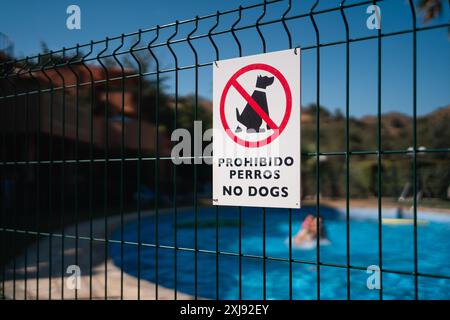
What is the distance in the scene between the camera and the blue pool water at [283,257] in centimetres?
902

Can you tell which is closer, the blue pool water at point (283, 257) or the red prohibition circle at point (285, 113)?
the red prohibition circle at point (285, 113)

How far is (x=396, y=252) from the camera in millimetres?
13758

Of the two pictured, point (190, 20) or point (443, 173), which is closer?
point (190, 20)

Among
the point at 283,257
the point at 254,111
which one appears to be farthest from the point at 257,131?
the point at 283,257

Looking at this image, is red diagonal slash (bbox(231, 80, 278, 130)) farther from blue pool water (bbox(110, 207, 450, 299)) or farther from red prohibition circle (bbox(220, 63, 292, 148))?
blue pool water (bbox(110, 207, 450, 299))

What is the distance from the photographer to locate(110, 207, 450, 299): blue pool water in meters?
9.02

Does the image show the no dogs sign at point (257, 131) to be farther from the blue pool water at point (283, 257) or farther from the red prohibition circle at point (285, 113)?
the blue pool water at point (283, 257)

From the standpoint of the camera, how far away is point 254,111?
2492mm

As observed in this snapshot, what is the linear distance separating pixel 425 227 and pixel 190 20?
15.2m

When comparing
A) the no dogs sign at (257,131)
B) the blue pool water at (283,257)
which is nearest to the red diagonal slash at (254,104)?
the no dogs sign at (257,131)

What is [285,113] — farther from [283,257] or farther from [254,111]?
[283,257]

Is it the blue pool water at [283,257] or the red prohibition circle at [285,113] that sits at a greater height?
the red prohibition circle at [285,113]
